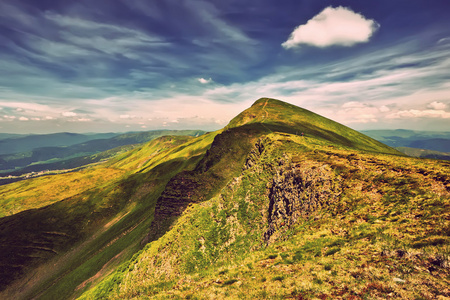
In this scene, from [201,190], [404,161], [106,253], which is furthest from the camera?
[106,253]

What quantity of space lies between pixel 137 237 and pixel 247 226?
6898 centimetres

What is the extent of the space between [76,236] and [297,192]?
16650 centimetres

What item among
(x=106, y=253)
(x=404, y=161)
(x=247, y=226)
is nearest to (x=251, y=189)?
(x=247, y=226)

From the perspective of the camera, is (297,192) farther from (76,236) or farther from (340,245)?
(76,236)

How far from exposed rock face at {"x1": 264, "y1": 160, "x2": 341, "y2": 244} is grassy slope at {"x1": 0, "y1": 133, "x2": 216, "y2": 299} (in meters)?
65.5

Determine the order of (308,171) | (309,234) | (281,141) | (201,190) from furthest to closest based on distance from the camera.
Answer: (201,190), (281,141), (308,171), (309,234)

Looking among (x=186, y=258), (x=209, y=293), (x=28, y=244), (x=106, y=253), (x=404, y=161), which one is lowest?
(x=28, y=244)

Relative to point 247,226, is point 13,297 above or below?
below

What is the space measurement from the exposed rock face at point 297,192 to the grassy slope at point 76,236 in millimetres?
65501

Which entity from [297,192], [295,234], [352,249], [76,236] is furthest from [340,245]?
[76,236]

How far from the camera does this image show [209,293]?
15.9 m

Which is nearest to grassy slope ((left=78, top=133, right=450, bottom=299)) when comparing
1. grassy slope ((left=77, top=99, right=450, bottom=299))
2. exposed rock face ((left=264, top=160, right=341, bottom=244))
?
grassy slope ((left=77, top=99, right=450, bottom=299))

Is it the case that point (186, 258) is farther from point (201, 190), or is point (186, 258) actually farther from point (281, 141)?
point (281, 141)

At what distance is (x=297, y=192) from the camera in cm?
3212
